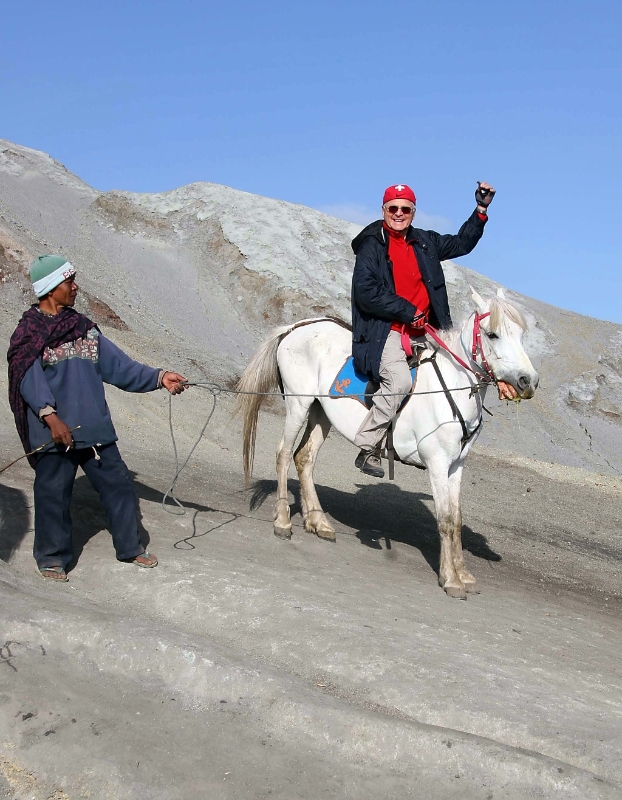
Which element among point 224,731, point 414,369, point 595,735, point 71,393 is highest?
point 414,369

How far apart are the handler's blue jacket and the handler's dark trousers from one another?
5.9 inches

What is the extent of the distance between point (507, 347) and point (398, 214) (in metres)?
1.56

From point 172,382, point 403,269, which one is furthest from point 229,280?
point 172,382

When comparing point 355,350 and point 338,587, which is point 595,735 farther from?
point 355,350

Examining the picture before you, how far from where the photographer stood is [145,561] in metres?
5.41

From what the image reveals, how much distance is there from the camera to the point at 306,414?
7719mm

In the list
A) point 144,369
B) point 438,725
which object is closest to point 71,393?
point 144,369

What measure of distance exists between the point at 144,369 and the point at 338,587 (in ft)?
7.03

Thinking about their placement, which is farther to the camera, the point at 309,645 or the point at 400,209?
the point at 400,209

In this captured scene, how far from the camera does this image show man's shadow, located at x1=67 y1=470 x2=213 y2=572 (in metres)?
5.89

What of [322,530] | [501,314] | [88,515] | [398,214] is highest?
[398,214]

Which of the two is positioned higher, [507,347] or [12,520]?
[507,347]

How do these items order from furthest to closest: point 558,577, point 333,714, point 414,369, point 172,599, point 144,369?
point 558,577
point 414,369
point 144,369
point 172,599
point 333,714

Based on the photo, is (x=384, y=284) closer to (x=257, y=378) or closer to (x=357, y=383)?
(x=357, y=383)
